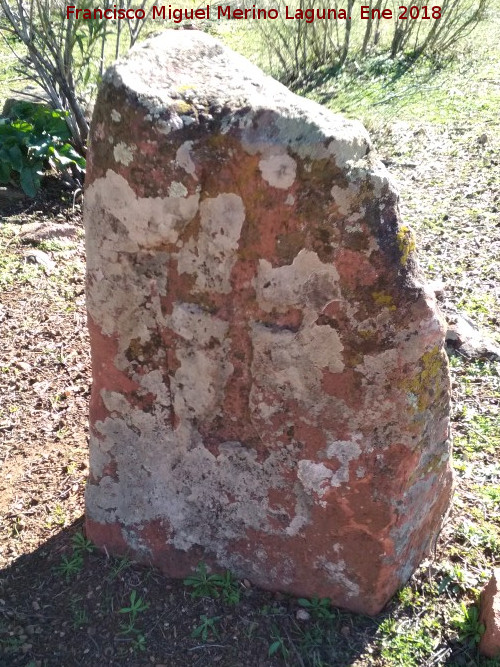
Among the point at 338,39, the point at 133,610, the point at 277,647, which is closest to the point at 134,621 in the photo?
the point at 133,610

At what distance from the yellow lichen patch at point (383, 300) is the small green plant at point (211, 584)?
3.21 ft

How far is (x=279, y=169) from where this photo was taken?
57.9 inches

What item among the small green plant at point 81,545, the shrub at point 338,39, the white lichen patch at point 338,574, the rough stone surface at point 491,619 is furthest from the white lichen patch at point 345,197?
the shrub at point 338,39

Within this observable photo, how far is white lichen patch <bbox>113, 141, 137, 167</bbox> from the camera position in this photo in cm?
156

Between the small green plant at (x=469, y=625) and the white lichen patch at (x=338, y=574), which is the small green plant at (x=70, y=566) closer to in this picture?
the white lichen patch at (x=338, y=574)

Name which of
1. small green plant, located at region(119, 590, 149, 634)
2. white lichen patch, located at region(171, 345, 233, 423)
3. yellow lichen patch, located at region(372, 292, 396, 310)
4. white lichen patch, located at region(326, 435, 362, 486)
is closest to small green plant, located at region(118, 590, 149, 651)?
small green plant, located at region(119, 590, 149, 634)

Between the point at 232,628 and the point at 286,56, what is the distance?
22.7 ft

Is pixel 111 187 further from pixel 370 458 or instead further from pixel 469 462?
pixel 469 462

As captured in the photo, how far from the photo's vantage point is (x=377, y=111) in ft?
20.7

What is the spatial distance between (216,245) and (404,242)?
421mm

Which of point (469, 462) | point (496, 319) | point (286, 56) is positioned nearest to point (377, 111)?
point (286, 56)

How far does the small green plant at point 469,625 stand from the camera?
196 centimetres

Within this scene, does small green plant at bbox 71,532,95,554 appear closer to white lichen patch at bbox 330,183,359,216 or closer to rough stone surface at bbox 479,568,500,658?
rough stone surface at bbox 479,568,500,658

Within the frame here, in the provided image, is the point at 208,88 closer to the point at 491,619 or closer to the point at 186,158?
the point at 186,158
